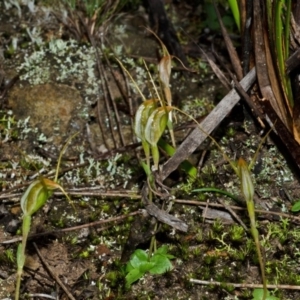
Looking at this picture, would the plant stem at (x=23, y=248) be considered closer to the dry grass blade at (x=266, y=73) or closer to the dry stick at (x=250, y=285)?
the dry stick at (x=250, y=285)

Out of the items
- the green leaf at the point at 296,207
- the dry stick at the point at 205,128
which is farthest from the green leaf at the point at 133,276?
the green leaf at the point at 296,207

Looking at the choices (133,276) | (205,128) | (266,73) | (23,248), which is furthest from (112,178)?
(23,248)

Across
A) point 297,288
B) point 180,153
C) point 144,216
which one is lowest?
point 297,288

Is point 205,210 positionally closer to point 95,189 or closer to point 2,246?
point 95,189

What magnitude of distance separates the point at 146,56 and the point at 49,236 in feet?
3.77

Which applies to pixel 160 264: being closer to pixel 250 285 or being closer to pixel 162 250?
pixel 162 250

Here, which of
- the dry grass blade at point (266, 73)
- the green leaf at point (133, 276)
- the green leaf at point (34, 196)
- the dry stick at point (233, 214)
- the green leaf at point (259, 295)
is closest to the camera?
the green leaf at point (34, 196)

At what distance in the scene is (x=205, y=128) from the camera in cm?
237

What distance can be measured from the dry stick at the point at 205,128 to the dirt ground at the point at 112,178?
11cm

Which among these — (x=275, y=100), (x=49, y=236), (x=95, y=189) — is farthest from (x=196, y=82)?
(x=49, y=236)

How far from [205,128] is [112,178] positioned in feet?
1.46

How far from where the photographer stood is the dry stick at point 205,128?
7.51ft

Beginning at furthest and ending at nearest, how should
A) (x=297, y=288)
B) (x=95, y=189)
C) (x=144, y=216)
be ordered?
(x=95, y=189) < (x=144, y=216) < (x=297, y=288)

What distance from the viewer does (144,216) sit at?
2.24 m
